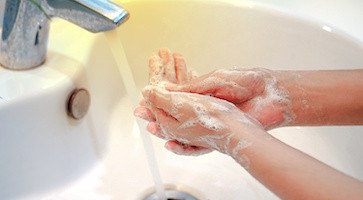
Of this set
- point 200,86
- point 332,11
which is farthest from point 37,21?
point 332,11

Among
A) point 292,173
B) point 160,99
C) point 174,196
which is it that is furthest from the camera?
point 174,196

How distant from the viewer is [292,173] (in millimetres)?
380

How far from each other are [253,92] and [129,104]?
0.78ft

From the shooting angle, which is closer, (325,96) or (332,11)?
(325,96)

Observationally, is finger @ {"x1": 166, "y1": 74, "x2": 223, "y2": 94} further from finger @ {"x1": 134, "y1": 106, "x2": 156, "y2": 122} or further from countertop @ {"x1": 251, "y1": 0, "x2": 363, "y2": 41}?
countertop @ {"x1": 251, "y1": 0, "x2": 363, "y2": 41}

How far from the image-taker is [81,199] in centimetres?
57

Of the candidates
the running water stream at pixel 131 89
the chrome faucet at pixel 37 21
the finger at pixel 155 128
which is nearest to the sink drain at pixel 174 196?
the running water stream at pixel 131 89

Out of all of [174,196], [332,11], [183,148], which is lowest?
[174,196]

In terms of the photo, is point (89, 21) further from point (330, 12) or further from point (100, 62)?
point (330, 12)

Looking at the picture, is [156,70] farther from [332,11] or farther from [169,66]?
[332,11]

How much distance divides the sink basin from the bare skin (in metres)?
0.10

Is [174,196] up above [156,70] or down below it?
below

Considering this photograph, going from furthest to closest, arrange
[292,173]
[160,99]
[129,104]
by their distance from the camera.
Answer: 1. [129,104]
2. [160,99]
3. [292,173]

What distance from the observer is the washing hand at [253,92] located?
53 centimetres
